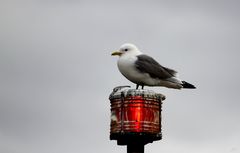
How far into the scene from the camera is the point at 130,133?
1058cm

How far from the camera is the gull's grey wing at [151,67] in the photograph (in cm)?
1314

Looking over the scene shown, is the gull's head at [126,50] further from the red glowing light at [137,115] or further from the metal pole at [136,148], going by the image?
the metal pole at [136,148]

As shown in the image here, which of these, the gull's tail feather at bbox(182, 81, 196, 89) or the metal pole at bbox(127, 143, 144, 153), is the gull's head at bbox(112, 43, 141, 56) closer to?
the gull's tail feather at bbox(182, 81, 196, 89)

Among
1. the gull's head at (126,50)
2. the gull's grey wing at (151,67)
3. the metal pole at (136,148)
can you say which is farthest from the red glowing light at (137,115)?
the gull's head at (126,50)

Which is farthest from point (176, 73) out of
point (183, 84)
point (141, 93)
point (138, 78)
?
point (141, 93)

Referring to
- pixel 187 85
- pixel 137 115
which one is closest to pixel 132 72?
pixel 187 85

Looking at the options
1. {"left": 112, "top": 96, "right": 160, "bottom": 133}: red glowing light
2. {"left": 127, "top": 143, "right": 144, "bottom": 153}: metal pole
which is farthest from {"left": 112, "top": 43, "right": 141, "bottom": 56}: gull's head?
{"left": 127, "top": 143, "right": 144, "bottom": 153}: metal pole

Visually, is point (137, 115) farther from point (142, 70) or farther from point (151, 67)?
point (151, 67)

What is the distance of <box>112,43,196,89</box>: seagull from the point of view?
43.2 ft

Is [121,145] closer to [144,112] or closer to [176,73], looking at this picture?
[144,112]

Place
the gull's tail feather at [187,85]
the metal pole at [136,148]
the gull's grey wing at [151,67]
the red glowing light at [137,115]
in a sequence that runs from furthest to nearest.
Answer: the gull's tail feather at [187,85] < the gull's grey wing at [151,67] < the metal pole at [136,148] < the red glowing light at [137,115]

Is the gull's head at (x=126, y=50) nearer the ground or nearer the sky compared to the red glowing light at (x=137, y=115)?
nearer the sky

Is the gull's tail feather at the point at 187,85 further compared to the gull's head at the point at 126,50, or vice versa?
the gull's tail feather at the point at 187,85

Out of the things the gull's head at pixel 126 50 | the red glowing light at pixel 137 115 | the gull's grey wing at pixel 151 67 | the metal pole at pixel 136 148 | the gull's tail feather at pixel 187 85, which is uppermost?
the gull's head at pixel 126 50
